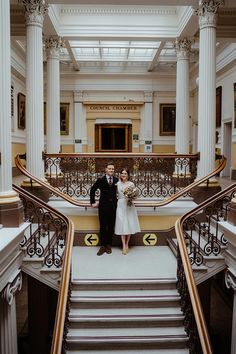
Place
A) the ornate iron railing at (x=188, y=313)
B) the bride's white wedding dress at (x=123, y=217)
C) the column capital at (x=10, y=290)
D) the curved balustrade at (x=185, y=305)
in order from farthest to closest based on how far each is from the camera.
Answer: the bride's white wedding dress at (x=123, y=217) < the ornate iron railing at (x=188, y=313) < the curved balustrade at (x=185, y=305) < the column capital at (x=10, y=290)

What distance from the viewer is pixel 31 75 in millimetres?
9133

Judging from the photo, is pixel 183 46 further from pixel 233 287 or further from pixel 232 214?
pixel 233 287

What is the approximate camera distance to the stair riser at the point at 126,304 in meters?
6.38

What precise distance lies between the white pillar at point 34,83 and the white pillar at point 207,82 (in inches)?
155

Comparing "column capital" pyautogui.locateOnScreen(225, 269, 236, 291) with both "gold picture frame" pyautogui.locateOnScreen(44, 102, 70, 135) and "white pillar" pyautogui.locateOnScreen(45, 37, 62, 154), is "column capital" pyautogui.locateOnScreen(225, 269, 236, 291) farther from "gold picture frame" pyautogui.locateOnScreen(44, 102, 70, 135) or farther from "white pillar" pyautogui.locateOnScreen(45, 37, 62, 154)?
"gold picture frame" pyautogui.locateOnScreen(44, 102, 70, 135)

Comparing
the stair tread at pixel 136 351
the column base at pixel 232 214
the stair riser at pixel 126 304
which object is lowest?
the stair tread at pixel 136 351

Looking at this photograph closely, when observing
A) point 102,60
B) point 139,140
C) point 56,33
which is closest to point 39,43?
point 56,33

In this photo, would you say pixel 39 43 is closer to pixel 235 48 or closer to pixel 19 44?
pixel 19 44

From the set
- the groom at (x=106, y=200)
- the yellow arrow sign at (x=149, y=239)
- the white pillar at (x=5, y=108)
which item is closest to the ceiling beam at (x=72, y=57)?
the groom at (x=106, y=200)

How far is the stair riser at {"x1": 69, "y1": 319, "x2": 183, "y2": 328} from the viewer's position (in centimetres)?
607

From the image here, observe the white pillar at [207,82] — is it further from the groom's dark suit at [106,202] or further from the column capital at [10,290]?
the column capital at [10,290]

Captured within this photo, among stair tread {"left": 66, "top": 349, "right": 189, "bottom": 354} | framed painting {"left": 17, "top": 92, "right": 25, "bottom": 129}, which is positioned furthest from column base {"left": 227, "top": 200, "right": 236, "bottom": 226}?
framed painting {"left": 17, "top": 92, "right": 25, "bottom": 129}

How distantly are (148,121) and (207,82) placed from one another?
1175cm

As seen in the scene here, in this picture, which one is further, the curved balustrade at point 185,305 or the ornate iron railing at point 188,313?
the ornate iron railing at point 188,313
